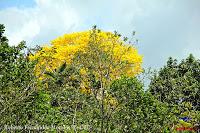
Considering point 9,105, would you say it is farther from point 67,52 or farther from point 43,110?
point 67,52

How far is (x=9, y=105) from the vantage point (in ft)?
30.0

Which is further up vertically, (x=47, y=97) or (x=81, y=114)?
(x=47, y=97)

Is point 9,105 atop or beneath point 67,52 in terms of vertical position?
beneath

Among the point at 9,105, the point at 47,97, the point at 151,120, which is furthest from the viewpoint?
the point at 47,97

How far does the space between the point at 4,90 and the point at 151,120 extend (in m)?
5.06

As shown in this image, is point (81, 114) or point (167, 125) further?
point (167, 125)

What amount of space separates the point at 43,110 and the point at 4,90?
5.03 metres

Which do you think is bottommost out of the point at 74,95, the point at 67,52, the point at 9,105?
the point at 9,105

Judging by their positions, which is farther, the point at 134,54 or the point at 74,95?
the point at 134,54

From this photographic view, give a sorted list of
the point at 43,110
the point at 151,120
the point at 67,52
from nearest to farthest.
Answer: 1. the point at 151,120
2. the point at 43,110
3. the point at 67,52

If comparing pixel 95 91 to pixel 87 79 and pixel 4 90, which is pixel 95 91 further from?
pixel 4 90

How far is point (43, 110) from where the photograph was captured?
14727mm

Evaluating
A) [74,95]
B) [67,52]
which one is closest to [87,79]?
[74,95]

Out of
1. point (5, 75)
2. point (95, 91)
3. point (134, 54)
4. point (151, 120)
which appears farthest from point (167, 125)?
point (134, 54)
